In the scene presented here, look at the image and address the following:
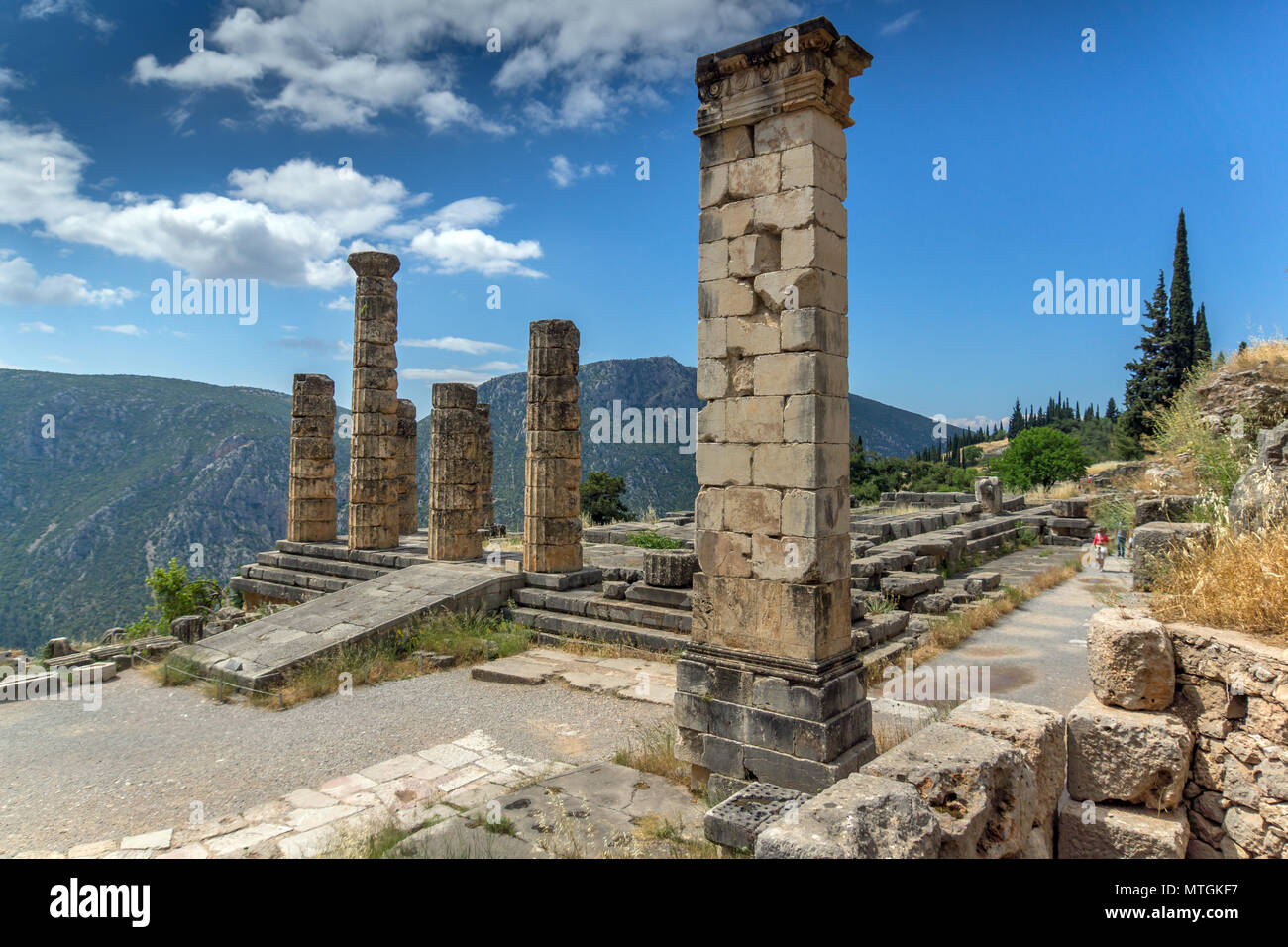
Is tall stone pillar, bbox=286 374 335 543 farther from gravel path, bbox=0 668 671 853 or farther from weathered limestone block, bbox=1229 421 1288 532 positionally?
weathered limestone block, bbox=1229 421 1288 532

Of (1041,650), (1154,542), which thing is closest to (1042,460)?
(1041,650)

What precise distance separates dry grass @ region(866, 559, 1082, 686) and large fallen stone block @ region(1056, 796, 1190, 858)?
3872 millimetres

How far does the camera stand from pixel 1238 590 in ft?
13.8

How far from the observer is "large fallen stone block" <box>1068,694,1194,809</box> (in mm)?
3891

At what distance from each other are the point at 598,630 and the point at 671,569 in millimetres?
1334

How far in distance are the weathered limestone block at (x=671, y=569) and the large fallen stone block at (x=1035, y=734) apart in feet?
19.4

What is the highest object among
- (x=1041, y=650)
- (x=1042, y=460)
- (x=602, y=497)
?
(x=1042, y=460)

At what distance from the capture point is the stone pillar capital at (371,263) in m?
14.1

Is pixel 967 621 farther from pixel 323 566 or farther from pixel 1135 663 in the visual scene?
pixel 323 566

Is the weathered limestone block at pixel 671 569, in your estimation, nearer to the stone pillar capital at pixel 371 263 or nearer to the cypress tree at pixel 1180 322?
the stone pillar capital at pixel 371 263

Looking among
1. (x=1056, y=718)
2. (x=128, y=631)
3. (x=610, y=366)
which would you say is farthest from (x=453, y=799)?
(x=610, y=366)

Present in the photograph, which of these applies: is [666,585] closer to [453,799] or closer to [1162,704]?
[453,799]

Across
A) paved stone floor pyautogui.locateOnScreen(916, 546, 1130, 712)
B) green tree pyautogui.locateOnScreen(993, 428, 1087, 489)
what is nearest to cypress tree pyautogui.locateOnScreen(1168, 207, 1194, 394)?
green tree pyautogui.locateOnScreen(993, 428, 1087, 489)
